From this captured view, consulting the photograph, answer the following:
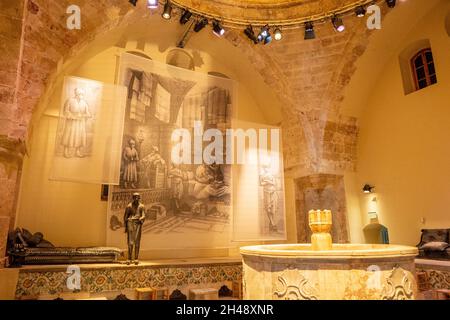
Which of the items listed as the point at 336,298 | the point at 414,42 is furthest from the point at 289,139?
the point at 336,298

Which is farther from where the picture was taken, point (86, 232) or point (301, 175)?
point (301, 175)

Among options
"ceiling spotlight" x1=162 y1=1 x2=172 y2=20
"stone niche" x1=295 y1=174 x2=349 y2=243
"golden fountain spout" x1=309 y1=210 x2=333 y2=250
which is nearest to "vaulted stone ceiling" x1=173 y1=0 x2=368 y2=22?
"ceiling spotlight" x1=162 y1=1 x2=172 y2=20

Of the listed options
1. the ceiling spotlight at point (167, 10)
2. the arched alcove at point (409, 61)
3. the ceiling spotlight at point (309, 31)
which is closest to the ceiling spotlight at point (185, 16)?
the ceiling spotlight at point (167, 10)

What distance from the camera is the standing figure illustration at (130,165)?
686 cm

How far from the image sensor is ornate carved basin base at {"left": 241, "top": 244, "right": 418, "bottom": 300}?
2.32 metres

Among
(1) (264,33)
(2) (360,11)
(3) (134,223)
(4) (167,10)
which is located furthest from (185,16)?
(3) (134,223)

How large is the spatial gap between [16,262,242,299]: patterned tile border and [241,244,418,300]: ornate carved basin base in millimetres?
3575

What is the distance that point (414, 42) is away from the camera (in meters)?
7.86

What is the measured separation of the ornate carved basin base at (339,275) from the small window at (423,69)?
6.70 metres

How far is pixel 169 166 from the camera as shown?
747 centimetres

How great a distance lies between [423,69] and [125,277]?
8.13 meters

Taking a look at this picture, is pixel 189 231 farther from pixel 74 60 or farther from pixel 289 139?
pixel 74 60

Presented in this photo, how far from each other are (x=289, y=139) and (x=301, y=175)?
41.4 inches

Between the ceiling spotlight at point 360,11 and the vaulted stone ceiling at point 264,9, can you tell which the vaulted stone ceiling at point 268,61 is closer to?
the vaulted stone ceiling at point 264,9
